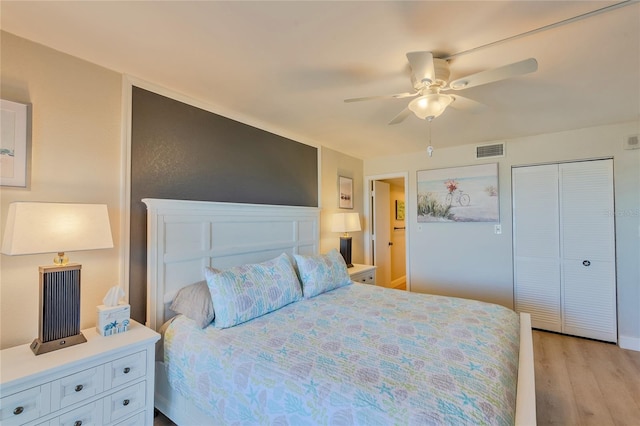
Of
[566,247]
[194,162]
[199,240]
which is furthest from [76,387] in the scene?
[566,247]

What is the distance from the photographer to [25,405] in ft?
4.20

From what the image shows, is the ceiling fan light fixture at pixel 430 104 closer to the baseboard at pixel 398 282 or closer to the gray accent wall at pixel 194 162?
the gray accent wall at pixel 194 162

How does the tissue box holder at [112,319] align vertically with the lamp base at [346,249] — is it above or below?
below

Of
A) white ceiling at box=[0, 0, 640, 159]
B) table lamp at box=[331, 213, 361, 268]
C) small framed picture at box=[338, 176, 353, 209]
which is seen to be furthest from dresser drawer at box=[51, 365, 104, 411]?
small framed picture at box=[338, 176, 353, 209]

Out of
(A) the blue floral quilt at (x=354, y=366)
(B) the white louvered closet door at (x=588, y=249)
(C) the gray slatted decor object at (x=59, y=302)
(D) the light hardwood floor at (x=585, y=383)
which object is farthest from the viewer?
(B) the white louvered closet door at (x=588, y=249)

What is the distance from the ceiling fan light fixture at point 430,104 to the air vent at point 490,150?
230 centimetres

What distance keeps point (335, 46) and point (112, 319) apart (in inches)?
81.0

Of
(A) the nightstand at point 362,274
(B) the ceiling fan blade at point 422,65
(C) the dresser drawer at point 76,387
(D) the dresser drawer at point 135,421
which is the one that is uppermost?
(B) the ceiling fan blade at point 422,65

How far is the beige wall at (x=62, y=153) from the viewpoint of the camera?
159cm

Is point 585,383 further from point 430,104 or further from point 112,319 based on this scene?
point 112,319

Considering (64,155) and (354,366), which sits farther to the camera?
(64,155)

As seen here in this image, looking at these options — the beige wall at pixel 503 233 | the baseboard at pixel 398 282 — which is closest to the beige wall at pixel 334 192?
the beige wall at pixel 503 233

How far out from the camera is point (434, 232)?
4137 mm

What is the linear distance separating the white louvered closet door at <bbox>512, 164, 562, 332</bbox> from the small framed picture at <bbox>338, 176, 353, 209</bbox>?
2118 millimetres
